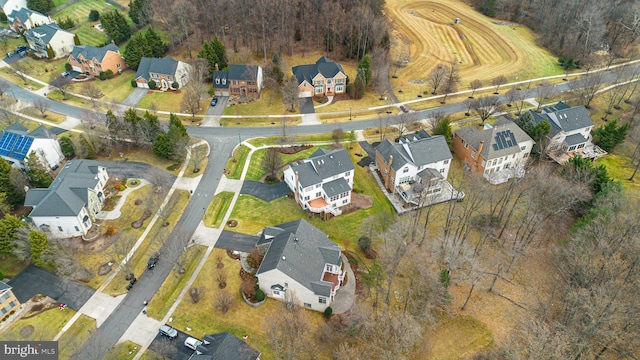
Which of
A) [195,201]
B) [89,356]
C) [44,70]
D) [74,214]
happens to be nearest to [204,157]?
[195,201]

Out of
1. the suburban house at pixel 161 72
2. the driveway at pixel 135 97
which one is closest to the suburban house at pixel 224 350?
the driveway at pixel 135 97

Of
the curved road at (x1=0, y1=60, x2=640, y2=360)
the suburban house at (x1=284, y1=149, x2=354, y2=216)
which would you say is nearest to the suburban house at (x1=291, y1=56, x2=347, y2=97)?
the curved road at (x1=0, y1=60, x2=640, y2=360)

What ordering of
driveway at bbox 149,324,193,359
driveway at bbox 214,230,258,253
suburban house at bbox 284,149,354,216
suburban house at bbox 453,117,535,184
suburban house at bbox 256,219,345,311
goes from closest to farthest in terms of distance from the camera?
driveway at bbox 149,324,193,359, suburban house at bbox 256,219,345,311, driveway at bbox 214,230,258,253, suburban house at bbox 284,149,354,216, suburban house at bbox 453,117,535,184

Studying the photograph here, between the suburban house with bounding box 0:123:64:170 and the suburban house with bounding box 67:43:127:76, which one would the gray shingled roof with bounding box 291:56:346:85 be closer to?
the suburban house with bounding box 67:43:127:76

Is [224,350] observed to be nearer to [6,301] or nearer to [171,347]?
[171,347]

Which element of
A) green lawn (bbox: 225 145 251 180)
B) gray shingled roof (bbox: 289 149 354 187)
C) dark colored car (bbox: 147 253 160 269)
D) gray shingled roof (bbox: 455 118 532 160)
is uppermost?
gray shingled roof (bbox: 455 118 532 160)

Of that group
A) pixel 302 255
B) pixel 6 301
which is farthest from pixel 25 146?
pixel 302 255

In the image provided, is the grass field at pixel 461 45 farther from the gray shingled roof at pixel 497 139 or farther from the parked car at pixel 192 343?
the parked car at pixel 192 343

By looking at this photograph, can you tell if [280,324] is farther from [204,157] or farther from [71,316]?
[204,157]
